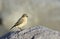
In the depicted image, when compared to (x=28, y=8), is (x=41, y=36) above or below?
above

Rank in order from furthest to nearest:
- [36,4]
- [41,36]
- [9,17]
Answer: [36,4]
[9,17]
[41,36]

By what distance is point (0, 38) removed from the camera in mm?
10516

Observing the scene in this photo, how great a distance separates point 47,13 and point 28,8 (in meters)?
1.14

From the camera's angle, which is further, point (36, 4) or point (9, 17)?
point (36, 4)

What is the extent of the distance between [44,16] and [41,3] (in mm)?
1190

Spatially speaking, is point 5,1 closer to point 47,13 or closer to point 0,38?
point 47,13

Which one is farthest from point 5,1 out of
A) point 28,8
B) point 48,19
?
point 48,19

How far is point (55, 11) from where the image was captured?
21.3 meters

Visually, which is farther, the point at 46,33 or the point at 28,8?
the point at 28,8

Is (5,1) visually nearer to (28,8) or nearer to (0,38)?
(28,8)

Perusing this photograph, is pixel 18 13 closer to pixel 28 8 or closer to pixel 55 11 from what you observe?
pixel 28 8

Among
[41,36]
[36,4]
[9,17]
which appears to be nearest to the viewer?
[41,36]

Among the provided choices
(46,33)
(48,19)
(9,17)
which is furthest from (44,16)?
(46,33)

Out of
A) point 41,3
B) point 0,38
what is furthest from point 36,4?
point 0,38
